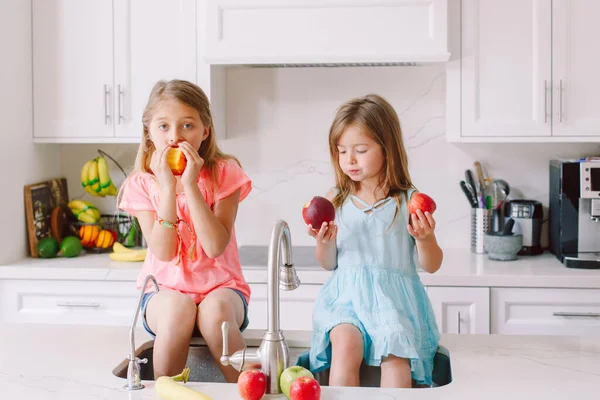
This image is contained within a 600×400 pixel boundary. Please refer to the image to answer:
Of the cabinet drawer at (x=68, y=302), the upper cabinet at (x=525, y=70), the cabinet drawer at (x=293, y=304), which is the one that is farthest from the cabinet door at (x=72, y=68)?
the upper cabinet at (x=525, y=70)

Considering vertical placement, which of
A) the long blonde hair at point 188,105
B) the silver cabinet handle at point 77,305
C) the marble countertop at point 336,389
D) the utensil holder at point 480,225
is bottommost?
the silver cabinet handle at point 77,305

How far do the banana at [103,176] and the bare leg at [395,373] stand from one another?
195 centimetres

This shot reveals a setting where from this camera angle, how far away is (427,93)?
338 centimetres

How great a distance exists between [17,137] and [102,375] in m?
1.80

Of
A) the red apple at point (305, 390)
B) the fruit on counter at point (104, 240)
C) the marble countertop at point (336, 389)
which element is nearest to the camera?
the red apple at point (305, 390)

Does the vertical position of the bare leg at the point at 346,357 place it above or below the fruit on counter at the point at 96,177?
below

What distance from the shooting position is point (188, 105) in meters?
1.98

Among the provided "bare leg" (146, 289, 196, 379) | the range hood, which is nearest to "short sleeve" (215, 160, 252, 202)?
"bare leg" (146, 289, 196, 379)

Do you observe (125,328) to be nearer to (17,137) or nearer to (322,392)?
(322,392)

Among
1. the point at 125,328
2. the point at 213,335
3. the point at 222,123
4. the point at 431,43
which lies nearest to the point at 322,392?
the point at 213,335

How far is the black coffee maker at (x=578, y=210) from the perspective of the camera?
299 cm

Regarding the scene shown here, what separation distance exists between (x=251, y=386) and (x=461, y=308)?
163cm

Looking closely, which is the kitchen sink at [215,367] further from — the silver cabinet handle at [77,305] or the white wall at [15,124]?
the white wall at [15,124]

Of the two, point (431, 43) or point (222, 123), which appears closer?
point (431, 43)
